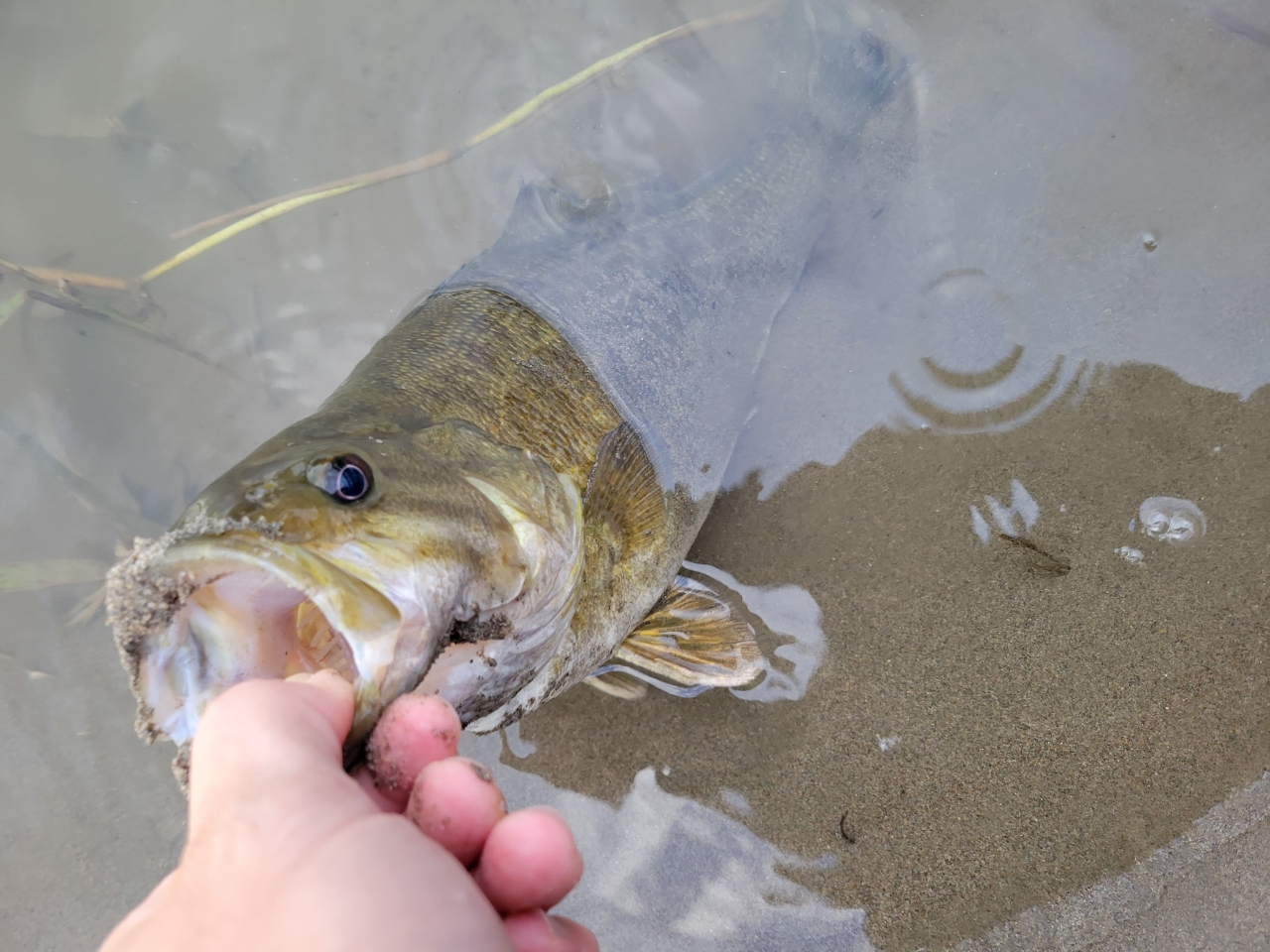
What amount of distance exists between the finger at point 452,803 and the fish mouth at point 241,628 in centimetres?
17

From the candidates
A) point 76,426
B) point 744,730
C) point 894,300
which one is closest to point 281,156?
point 76,426

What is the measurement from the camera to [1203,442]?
3.11 meters

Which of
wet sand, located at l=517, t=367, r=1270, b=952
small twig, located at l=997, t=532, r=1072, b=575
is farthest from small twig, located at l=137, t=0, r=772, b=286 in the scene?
small twig, located at l=997, t=532, r=1072, b=575

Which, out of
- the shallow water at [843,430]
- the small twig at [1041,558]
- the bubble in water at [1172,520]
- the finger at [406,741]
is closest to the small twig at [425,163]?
the shallow water at [843,430]

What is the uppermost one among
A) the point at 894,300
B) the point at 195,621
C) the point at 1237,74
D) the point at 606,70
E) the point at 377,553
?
the point at 1237,74

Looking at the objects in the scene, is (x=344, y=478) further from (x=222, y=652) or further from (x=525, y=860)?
(x=525, y=860)

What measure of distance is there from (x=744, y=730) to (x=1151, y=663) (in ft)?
5.44

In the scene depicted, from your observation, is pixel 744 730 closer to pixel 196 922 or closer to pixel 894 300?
pixel 894 300

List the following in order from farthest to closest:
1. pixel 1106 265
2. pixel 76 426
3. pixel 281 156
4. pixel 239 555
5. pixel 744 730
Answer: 1. pixel 281 156
2. pixel 76 426
3. pixel 1106 265
4. pixel 744 730
5. pixel 239 555

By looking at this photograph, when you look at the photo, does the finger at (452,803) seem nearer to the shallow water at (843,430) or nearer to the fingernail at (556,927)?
the fingernail at (556,927)

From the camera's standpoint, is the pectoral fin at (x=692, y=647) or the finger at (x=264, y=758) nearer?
the finger at (x=264, y=758)

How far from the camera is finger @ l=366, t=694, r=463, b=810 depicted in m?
1.42

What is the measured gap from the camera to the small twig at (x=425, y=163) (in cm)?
408

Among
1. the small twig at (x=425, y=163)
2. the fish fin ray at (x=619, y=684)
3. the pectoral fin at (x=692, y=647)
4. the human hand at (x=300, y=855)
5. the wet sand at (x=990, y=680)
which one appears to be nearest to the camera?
the human hand at (x=300, y=855)
